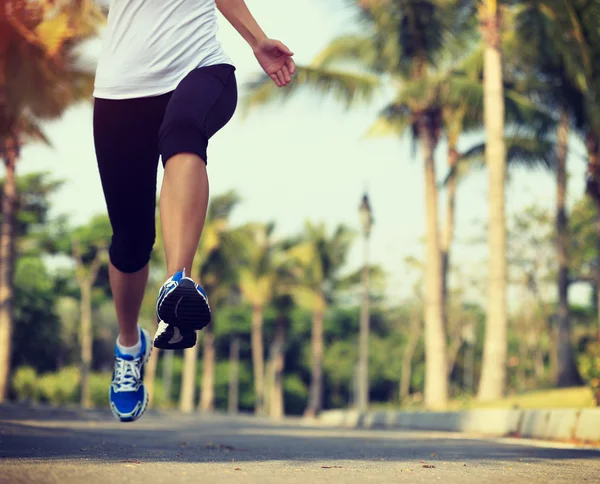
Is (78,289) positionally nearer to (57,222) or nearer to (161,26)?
(57,222)

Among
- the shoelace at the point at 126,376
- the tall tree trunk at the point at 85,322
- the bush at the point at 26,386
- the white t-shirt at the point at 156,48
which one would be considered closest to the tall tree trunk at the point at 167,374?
the tall tree trunk at the point at 85,322

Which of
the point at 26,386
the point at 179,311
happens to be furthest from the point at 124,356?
the point at 26,386

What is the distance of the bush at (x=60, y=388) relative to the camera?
37797 millimetres

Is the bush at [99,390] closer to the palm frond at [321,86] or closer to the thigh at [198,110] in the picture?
the palm frond at [321,86]

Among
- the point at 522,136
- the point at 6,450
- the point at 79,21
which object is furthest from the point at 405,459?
the point at 522,136

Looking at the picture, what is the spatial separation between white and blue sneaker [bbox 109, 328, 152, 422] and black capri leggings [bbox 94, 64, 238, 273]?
1.33ft

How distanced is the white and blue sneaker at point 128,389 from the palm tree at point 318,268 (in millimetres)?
49518

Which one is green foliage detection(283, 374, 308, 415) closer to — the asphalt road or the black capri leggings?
the asphalt road

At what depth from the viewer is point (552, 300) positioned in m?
57.6

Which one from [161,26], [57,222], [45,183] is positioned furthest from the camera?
[57,222]

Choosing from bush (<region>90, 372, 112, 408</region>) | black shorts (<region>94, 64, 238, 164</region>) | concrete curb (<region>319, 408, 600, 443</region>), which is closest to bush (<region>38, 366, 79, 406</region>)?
bush (<region>90, 372, 112, 408</region>)

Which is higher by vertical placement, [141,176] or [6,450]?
[141,176]

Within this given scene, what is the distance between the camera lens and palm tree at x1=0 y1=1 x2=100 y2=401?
18.4m

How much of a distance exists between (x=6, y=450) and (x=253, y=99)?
1847 centimetres
